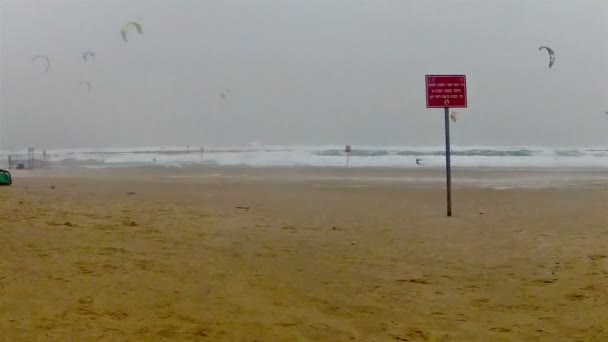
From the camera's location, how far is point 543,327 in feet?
10.6

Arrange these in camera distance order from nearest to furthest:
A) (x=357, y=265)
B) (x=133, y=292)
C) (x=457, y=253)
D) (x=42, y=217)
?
(x=133, y=292) → (x=357, y=265) → (x=457, y=253) → (x=42, y=217)

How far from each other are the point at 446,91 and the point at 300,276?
16.4 feet

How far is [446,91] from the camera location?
8.40 m

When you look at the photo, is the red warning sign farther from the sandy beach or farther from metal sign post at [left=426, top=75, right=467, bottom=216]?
the sandy beach

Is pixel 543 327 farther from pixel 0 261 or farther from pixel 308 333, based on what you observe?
pixel 0 261

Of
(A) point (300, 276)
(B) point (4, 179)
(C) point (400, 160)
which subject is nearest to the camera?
(A) point (300, 276)

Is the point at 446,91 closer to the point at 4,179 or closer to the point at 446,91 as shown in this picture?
the point at 446,91

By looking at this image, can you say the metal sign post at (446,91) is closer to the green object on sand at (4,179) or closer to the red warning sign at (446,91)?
the red warning sign at (446,91)

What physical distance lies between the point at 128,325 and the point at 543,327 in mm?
2486

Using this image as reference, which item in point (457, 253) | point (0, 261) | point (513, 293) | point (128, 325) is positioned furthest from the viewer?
point (457, 253)

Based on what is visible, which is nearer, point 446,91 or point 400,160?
point 446,91

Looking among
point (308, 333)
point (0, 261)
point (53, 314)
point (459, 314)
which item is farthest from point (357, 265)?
point (0, 261)

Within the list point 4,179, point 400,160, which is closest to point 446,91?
point 4,179

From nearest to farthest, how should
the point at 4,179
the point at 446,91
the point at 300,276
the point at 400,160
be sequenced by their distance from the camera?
the point at 300,276 < the point at 446,91 < the point at 4,179 < the point at 400,160
